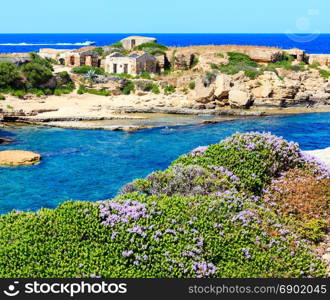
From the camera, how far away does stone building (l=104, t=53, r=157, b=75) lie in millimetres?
55875

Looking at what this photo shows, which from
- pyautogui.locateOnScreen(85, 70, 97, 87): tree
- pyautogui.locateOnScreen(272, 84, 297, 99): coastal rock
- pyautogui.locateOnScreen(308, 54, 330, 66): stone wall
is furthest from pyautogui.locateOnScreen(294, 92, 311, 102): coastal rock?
pyautogui.locateOnScreen(85, 70, 97, 87): tree

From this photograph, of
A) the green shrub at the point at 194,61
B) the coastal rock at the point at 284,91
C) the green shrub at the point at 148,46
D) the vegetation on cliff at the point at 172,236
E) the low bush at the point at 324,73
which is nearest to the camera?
the vegetation on cliff at the point at 172,236

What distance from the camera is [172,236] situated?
824cm

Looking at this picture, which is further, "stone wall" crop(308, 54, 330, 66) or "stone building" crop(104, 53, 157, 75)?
"stone wall" crop(308, 54, 330, 66)

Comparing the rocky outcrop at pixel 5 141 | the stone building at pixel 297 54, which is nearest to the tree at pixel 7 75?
the rocky outcrop at pixel 5 141

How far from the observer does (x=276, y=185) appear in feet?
37.4

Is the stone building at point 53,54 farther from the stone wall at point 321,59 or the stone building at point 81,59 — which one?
the stone wall at point 321,59

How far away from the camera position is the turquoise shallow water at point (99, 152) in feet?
65.5

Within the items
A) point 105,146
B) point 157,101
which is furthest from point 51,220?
point 157,101

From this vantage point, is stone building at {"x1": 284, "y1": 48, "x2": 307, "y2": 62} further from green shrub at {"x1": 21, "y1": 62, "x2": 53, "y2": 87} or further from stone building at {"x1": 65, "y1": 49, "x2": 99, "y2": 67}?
green shrub at {"x1": 21, "y1": 62, "x2": 53, "y2": 87}

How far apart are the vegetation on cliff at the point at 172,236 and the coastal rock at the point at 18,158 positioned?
15.9 meters

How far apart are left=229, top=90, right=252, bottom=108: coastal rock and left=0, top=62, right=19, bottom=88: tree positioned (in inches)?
870

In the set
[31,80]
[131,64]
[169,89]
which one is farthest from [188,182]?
[131,64]

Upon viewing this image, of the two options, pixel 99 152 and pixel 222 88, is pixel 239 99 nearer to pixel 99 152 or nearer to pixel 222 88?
pixel 222 88
